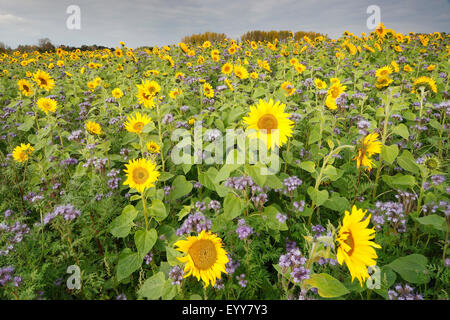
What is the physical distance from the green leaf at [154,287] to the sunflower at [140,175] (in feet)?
2.52

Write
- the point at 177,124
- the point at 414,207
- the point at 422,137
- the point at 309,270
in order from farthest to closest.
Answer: the point at 422,137
the point at 177,124
the point at 414,207
the point at 309,270

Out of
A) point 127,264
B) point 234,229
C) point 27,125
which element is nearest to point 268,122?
point 234,229

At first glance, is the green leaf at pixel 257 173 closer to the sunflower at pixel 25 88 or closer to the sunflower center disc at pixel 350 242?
the sunflower center disc at pixel 350 242

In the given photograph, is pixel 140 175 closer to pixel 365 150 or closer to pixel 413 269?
pixel 365 150

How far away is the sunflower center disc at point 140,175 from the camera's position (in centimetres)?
236

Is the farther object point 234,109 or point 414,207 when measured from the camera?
point 234,109

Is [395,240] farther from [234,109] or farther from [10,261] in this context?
[10,261]

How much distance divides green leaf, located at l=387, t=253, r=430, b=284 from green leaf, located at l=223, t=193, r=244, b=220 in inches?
53.2

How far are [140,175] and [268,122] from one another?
130cm

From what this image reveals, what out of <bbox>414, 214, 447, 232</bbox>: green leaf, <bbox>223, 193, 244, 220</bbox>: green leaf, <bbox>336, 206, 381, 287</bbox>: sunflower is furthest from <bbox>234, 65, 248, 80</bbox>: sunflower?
<bbox>336, 206, 381, 287</bbox>: sunflower

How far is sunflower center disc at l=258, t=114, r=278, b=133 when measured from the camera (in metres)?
2.37
